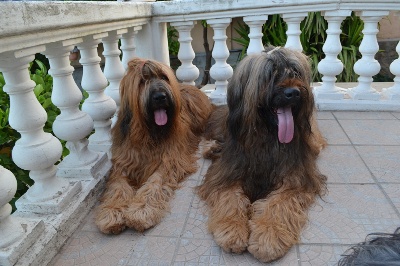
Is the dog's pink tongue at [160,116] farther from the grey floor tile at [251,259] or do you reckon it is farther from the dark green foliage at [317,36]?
the dark green foliage at [317,36]

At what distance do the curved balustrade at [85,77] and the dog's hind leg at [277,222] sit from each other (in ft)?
3.75

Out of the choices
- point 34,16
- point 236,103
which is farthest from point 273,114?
point 34,16

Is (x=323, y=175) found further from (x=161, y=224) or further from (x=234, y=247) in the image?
(x=161, y=224)

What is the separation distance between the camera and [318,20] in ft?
21.1

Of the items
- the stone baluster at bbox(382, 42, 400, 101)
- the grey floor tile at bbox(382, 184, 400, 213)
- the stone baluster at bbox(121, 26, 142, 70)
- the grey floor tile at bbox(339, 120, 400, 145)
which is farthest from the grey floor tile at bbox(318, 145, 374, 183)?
the stone baluster at bbox(121, 26, 142, 70)

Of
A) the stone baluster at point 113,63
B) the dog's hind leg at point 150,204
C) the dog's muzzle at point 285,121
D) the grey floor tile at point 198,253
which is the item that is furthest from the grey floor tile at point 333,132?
the stone baluster at point 113,63

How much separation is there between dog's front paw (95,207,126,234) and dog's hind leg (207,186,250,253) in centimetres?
55

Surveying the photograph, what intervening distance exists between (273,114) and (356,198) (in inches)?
32.6

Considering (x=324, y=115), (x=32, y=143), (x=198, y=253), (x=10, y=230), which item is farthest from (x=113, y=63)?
(x=324, y=115)

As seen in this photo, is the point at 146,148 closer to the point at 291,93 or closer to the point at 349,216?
the point at 291,93

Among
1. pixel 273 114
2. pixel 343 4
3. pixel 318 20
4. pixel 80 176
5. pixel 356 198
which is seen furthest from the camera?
pixel 318 20

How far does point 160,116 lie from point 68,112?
63 centimetres

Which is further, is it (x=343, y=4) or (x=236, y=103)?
(x=343, y=4)

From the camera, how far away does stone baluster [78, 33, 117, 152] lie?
278 centimetres
